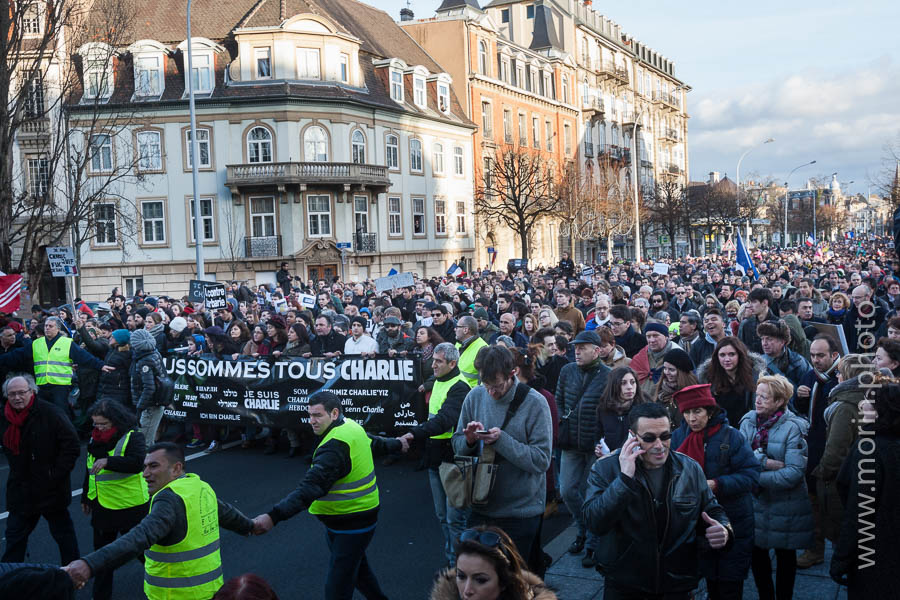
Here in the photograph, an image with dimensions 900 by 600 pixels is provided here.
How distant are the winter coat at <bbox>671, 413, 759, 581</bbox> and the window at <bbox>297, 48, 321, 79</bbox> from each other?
35.8 meters

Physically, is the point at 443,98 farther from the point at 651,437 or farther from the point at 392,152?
the point at 651,437

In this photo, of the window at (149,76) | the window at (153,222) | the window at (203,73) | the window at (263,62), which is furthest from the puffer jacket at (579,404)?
the window at (149,76)

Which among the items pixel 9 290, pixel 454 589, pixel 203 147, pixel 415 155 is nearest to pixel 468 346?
pixel 454 589

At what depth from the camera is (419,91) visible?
1740 inches

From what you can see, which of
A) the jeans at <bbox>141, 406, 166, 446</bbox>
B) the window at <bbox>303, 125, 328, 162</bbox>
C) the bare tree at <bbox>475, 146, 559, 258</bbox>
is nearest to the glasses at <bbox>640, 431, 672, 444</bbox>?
the jeans at <bbox>141, 406, 166, 446</bbox>

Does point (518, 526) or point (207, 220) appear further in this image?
point (207, 220)

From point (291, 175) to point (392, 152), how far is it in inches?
289

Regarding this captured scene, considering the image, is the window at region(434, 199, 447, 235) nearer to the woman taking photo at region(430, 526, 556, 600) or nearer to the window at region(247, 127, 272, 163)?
the window at region(247, 127, 272, 163)

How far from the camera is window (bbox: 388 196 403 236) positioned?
138ft

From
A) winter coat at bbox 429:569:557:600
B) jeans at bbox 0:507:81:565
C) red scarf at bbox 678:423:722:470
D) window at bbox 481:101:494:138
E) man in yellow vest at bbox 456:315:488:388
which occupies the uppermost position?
window at bbox 481:101:494:138

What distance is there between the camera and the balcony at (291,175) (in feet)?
120

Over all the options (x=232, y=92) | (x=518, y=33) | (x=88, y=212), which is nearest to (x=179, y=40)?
(x=232, y=92)

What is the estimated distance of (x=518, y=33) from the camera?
59875 mm

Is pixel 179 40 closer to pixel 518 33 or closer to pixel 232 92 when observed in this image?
pixel 232 92
